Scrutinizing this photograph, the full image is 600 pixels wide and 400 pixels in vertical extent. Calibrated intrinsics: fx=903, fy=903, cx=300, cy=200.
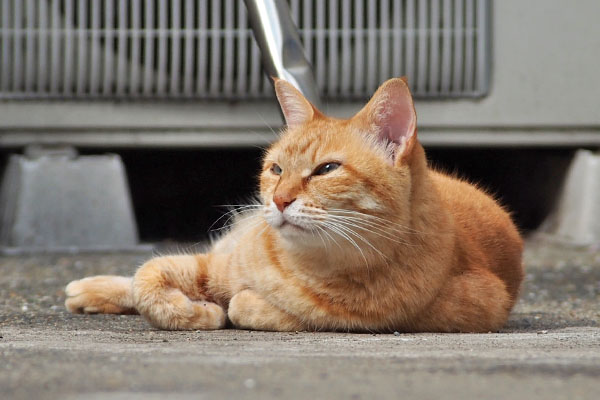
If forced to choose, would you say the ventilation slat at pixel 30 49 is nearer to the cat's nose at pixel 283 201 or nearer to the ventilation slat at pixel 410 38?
the ventilation slat at pixel 410 38

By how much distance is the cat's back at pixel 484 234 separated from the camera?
2.45 meters

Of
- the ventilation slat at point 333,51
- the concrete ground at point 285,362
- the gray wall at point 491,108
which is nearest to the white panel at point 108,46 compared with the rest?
the gray wall at point 491,108

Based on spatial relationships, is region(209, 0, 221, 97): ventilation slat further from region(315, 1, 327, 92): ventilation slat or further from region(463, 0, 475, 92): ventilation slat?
Answer: region(463, 0, 475, 92): ventilation slat

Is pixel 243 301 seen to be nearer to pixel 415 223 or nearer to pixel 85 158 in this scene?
pixel 415 223

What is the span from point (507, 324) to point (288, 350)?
1.01 meters

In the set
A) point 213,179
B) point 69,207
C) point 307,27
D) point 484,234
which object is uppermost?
point 307,27

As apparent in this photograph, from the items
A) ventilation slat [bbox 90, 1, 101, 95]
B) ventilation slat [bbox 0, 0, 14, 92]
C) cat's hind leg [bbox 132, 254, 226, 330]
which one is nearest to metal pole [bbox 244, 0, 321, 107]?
cat's hind leg [bbox 132, 254, 226, 330]

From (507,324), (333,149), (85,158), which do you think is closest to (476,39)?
(85,158)

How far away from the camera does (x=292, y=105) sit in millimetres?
2469

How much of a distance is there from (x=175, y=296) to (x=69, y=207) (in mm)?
2291

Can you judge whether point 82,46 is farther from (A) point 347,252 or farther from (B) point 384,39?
(A) point 347,252

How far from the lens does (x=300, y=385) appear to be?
139 cm

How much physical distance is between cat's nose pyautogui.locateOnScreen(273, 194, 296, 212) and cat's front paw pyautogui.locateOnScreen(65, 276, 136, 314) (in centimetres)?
72

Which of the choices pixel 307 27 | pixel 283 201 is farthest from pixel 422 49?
pixel 283 201
